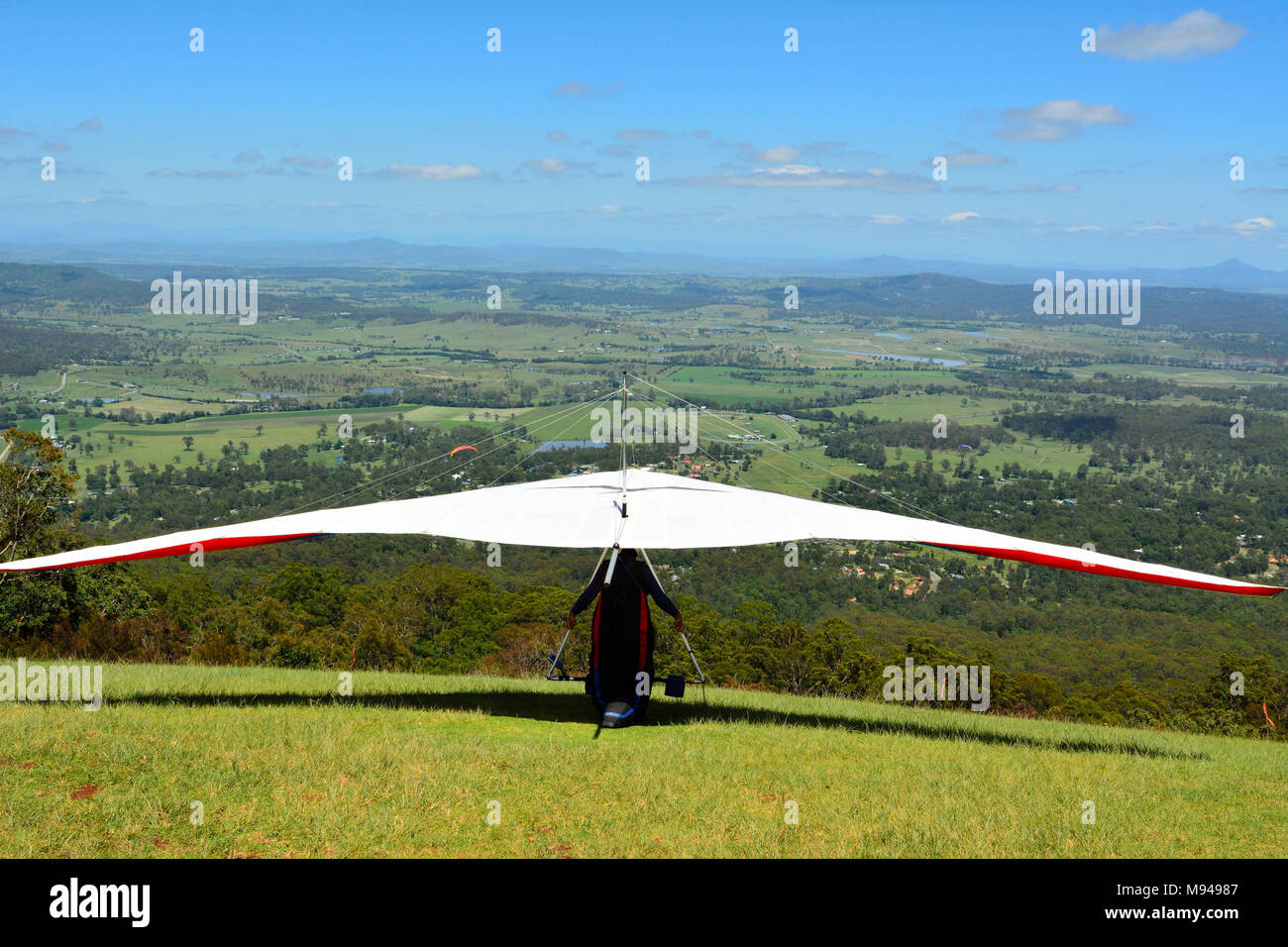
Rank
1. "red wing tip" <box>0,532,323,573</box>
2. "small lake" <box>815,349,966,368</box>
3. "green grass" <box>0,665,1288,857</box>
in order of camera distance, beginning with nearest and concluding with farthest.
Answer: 1. "green grass" <box>0,665,1288,857</box>
2. "red wing tip" <box>0,532,323,573</box>
3. "small lake" <box>815,349,966,368</box>

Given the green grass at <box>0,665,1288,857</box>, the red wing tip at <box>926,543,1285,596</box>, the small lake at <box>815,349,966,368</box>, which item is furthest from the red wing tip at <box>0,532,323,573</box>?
the small lake at <box>815,349,966,368</box>

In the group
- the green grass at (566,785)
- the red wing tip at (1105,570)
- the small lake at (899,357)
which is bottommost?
the green grass at (566,785)

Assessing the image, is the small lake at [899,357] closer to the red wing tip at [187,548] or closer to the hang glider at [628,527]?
the hang glider at [628,527]

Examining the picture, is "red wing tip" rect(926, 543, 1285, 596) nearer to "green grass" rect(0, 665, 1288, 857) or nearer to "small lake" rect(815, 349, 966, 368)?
"green grass" rect(0, 665, 1288, 857)

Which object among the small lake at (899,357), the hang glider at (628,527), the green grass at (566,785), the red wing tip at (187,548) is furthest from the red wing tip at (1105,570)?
the small lake at (899,357)

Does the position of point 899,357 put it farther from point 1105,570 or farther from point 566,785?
point 566,785
